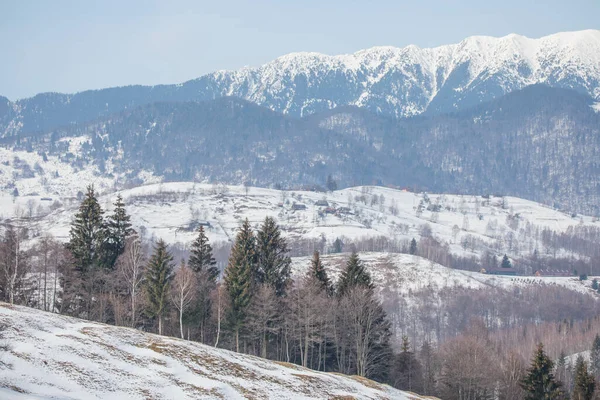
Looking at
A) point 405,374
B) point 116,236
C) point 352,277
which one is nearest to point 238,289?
point 352,277

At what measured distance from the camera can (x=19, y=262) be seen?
8438 centimetres

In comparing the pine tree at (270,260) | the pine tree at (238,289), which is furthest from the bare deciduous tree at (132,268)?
the pine tree at (270,260)

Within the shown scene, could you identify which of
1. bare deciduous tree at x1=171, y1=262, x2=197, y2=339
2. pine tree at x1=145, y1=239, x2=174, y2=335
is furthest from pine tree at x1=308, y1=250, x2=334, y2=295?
pine tree at x1=145, y1=239, x2=174, y2=335

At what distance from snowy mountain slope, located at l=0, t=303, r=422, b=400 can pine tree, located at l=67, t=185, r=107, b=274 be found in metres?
25.2

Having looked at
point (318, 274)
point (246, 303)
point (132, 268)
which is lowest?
point (246, 303)

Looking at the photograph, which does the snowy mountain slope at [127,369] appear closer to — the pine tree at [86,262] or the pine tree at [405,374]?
the pine tree at [86,262]

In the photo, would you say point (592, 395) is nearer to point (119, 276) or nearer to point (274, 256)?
point (274, 256)

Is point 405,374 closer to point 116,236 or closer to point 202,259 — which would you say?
point 202,259

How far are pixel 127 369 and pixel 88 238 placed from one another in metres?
39.9

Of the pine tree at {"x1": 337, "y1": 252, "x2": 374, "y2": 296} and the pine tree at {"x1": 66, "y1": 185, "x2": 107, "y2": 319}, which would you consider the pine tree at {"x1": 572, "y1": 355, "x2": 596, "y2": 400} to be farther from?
the pine tree at {"x1": 66, "y1": 185, "x2": 107, "y2": 319}

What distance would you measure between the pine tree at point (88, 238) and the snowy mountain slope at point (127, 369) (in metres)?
25.2

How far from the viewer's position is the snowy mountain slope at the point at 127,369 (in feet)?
166

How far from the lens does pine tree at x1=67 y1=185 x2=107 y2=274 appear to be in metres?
91.7

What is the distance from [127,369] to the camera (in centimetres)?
5650
